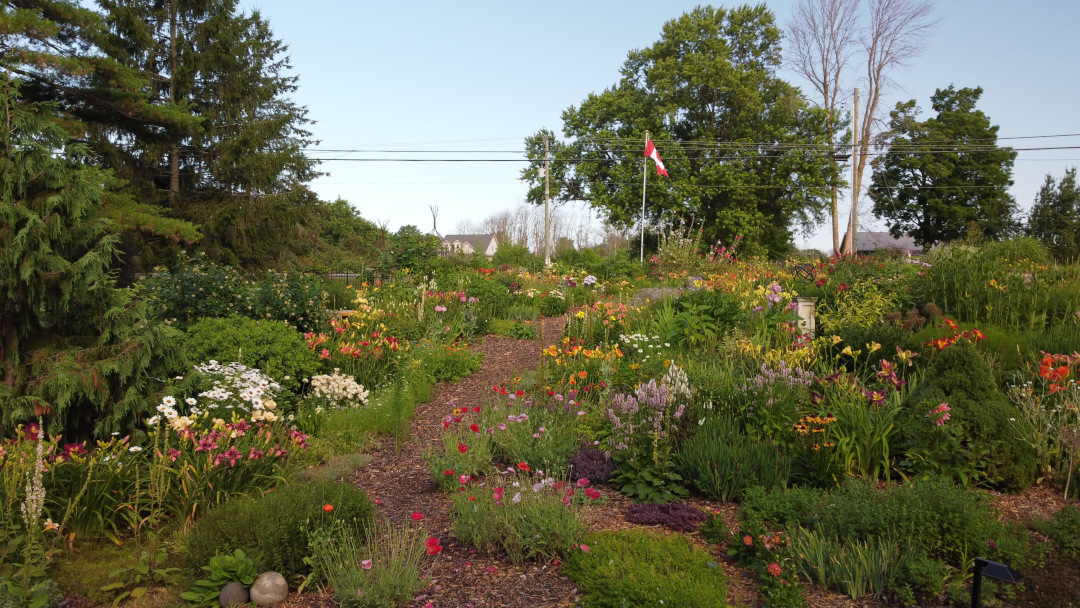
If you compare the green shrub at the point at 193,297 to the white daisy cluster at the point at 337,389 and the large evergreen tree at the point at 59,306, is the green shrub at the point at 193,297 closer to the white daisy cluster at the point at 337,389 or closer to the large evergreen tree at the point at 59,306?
the white daisy cluster at the point at 337,389

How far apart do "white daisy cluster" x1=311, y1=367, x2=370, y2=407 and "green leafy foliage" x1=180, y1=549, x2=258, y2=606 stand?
9.00ft

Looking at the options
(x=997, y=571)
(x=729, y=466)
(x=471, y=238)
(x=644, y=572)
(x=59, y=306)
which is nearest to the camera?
(x=997, y=571)

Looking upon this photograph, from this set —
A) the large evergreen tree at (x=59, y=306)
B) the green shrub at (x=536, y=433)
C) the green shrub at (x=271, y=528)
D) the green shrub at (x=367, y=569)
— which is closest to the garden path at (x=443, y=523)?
the green shrub at (x=367, y=569)

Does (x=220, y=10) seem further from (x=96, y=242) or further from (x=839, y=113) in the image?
(x=839, y=113)

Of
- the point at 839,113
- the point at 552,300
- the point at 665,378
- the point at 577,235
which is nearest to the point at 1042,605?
the point at 665,378

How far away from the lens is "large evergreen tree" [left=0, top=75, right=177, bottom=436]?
13.0 feet

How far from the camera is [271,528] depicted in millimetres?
3064

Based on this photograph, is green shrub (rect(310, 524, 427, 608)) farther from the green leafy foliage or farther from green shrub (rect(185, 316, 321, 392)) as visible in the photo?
green shrub (rect(185, 316, 321, 392))

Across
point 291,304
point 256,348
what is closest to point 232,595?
point 256,348

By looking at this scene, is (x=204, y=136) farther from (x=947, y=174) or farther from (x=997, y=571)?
(x=947, y=174)

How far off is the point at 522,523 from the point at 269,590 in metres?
1.20

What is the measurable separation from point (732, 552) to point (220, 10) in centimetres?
2296

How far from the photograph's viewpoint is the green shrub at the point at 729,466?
3779mm

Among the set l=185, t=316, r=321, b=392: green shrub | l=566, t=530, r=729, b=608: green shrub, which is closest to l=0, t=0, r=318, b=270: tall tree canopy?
l=185, t=316, r=321, b=392: green shrub
